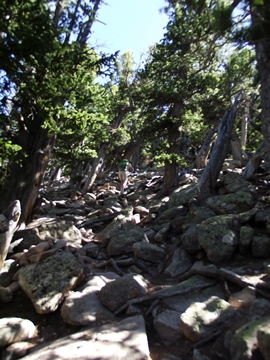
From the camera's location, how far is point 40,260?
18.8ft

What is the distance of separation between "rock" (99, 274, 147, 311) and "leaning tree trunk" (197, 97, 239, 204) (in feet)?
16.1

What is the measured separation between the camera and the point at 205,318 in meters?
3.72

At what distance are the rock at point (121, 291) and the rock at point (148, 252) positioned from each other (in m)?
1.31

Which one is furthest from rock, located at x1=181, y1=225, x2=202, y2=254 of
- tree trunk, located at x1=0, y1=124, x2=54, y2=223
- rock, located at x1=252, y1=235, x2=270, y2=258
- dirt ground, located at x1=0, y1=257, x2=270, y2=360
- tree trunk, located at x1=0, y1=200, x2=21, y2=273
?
tree trunk, located at x1=0, y1=124, x2=54, y2=223

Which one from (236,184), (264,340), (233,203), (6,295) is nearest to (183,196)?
(236,184)

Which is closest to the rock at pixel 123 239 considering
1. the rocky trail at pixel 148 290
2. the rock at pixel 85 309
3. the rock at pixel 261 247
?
the rocky trail at pixel 148 290

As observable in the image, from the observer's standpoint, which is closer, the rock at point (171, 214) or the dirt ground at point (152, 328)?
the dirt ground at point (152, 328)

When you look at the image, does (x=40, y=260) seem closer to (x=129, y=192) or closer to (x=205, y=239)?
(x=205, y=239)

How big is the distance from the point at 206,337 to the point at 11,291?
13.4 ft

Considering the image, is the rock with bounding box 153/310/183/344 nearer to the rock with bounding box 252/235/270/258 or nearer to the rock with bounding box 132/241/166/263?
the rock with bounding box 132/241/166/263

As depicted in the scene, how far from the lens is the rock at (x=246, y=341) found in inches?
115

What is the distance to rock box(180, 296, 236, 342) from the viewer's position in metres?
3.56

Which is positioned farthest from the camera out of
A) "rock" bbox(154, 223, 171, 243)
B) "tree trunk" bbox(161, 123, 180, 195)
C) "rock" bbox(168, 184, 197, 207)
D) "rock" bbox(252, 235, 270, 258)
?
"tree trunk" bbox(161, 123, 180, 195)

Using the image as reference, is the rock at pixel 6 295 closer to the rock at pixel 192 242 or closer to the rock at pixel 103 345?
the rock at pixel 103 345
